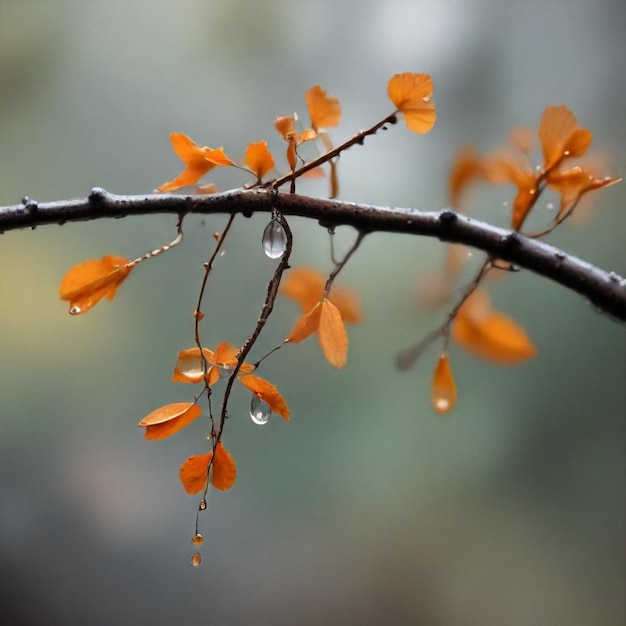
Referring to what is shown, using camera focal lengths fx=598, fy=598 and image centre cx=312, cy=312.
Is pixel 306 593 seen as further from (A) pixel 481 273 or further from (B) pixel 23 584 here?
(A) pixel 481 273

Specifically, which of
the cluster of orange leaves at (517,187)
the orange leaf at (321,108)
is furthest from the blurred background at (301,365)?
the orange leaf at (321,108)

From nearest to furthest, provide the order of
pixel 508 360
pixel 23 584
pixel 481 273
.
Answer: pixel 481 273 < pixel 508 360 < pixel 23 584

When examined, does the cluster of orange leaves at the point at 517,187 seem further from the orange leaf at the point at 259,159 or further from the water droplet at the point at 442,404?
the orange leaf at the point at 259,159

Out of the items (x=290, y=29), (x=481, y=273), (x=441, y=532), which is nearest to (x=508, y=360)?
(x=481, y=273)

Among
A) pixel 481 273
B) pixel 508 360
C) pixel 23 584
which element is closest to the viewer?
pixel 481 273

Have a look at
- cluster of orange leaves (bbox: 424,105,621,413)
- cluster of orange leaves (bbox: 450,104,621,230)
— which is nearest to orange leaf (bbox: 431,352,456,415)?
cluster of orange leaves (bbox: 424,105,621,413)

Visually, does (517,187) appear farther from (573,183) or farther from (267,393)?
(267,393)

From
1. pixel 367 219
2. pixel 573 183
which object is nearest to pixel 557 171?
pixel 573 183
